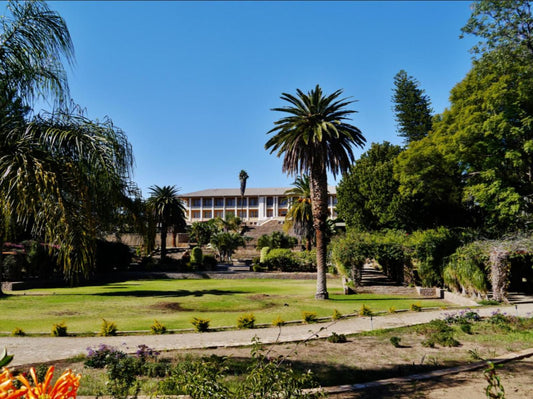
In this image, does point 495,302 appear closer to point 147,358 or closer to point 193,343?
point 193,343

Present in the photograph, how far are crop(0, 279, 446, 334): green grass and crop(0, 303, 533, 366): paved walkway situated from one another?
1553 mm

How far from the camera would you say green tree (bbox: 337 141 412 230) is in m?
34.2

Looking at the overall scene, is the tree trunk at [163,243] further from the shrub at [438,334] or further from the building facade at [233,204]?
the building facade at [233,204]

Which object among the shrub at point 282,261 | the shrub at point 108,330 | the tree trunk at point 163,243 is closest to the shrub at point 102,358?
the shrub at point 108,330

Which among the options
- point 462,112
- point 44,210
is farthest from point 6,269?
point 462,112

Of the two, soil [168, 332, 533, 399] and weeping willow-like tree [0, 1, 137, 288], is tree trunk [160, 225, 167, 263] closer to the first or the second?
soil [168, 332, 533, 399]

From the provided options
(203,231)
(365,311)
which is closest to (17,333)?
(365,311)

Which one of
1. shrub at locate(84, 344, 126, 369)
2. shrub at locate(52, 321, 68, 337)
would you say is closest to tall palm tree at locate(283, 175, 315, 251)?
shrub at locate(52, 321, 68, 337)

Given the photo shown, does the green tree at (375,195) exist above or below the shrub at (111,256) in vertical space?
above

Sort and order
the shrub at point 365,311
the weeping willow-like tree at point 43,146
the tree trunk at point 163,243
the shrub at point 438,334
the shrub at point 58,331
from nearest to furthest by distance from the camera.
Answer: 1. the weeping willow-like tree at point 43,146
2. the shrub at point 438,334
3. the shrub at point 58,331
4. the shrub at point 365,311
5. the tree trunk at point 163,243

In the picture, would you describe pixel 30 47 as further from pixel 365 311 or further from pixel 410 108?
pixel 410 108

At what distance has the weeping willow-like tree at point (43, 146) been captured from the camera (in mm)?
5867

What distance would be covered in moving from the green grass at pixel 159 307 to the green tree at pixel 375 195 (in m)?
13.2

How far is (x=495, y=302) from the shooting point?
1728 centimetres
